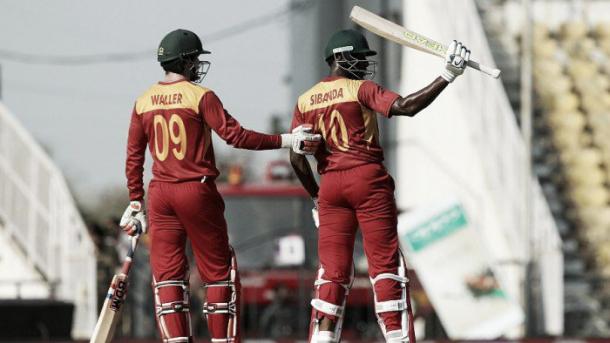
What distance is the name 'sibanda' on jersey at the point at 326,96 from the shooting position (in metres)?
9.88

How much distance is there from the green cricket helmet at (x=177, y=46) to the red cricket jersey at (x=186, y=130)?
18cm

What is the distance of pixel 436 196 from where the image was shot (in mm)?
25812

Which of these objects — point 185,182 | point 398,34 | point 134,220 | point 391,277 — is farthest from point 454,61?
point 134,220

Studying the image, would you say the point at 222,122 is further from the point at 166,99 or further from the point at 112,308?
the point at 112,308

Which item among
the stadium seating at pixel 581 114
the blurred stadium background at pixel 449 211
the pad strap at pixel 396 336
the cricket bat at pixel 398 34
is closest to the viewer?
the pad strap at pixel 396 336

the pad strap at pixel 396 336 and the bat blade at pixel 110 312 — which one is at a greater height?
the bat blade at pixel 110 312

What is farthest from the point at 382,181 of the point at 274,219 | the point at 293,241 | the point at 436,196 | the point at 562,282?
the point at 436,196

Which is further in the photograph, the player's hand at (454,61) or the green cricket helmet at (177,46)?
the green cricket helmet at (177,46)

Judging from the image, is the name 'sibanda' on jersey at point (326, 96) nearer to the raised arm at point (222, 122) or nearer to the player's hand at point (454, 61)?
the raised arm at point (222, 122)

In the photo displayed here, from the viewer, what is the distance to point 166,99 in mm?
9875

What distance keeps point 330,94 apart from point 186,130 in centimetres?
96

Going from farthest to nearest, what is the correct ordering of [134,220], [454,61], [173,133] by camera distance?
[134,220] → [173,133] → [454,61]

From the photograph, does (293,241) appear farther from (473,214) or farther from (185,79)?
(185,79)

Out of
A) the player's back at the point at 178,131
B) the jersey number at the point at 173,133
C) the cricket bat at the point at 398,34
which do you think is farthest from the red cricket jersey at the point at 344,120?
the jersey number at the point at 173,133
